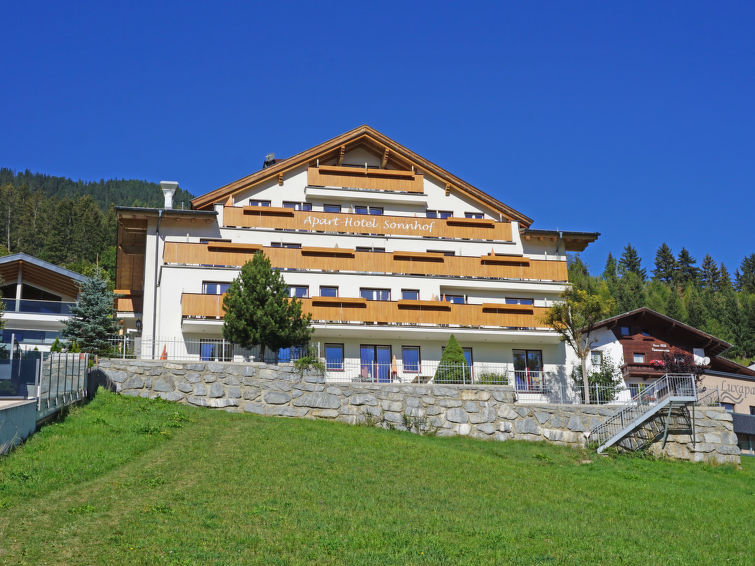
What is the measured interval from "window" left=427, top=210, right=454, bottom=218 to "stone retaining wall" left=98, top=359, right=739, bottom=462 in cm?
1370

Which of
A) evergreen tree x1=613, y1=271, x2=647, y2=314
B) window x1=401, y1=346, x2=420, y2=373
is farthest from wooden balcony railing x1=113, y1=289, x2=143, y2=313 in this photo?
evergreen tree x1=613, y1=271, x2=647, y2=314

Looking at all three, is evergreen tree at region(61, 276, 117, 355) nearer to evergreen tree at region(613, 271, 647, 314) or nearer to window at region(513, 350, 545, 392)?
window at region(513, 350, 545, 392)

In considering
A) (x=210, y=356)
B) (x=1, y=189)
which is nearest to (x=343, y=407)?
(x=210, y=356)

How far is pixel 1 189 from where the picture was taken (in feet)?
452

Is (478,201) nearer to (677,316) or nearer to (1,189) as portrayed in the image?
(677,316)

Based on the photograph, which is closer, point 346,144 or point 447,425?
point 447,425

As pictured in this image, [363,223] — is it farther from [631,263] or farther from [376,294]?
[631,263]

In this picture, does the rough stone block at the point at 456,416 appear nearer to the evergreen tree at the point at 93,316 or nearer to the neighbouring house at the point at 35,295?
the evergreen tree at the point at 93,316

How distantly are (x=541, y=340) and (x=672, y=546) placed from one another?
75.1 ft

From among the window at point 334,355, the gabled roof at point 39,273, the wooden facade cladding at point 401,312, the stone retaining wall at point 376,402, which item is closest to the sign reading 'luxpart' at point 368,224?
the wooden facade cladding at point 401,312

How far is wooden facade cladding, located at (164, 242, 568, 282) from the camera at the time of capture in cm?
3497

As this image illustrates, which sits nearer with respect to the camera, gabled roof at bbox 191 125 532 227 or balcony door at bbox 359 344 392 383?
balcony door at bbox 359 344 392 383

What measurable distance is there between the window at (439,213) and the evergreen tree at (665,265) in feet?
300

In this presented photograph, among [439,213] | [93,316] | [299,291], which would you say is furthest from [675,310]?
[93,316]
